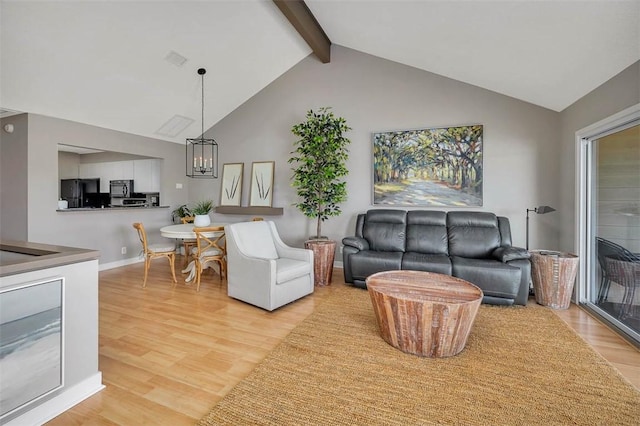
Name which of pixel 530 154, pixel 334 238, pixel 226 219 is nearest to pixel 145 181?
pixel 226 219

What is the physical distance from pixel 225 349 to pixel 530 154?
14.6 ft

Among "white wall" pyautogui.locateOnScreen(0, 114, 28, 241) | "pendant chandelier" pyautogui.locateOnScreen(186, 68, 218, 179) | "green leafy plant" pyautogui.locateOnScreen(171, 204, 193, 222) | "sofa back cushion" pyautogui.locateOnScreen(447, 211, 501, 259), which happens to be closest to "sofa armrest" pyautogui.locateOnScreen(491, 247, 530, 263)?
"sofa back cushion" pyautogui.locateOnScreen(447, 211, 501, 259)

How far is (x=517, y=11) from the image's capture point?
2.41m

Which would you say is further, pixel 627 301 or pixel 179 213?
pixel 179 213

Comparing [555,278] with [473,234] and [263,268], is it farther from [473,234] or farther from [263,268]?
[263,268]

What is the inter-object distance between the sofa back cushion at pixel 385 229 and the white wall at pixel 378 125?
0.50 metres

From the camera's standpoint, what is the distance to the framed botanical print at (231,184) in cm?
571

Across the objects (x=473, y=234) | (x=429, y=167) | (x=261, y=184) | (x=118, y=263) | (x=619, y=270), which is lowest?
(x=118, y=263)

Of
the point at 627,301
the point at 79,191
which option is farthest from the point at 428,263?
the point at 79,191

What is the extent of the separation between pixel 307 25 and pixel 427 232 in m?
3.37

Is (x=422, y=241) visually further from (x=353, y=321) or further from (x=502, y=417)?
(x=502, y=417)

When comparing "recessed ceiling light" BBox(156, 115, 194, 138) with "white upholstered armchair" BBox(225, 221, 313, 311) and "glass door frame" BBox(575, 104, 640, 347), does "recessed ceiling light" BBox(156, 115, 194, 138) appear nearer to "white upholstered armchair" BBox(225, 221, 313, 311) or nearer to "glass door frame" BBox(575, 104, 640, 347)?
"white upholstered armchair" BBox(225, 221, 313, 311)

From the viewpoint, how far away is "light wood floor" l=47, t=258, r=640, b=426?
64.2 inches

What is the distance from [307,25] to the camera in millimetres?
4059
